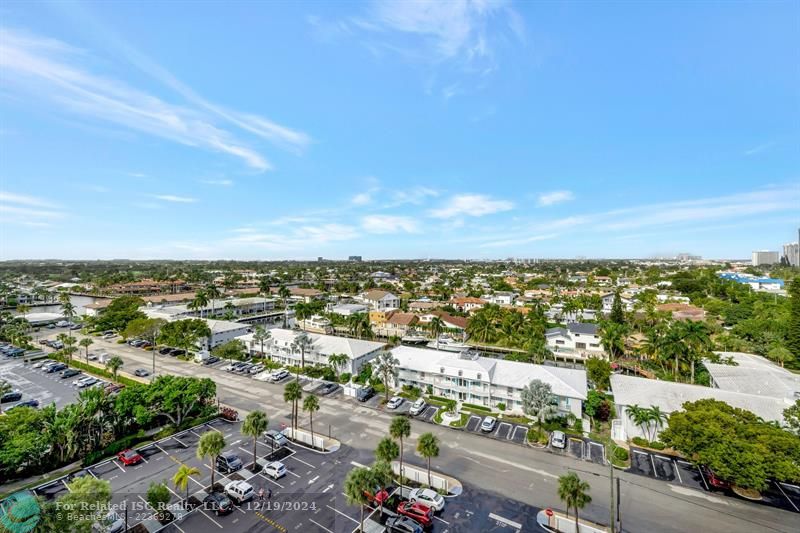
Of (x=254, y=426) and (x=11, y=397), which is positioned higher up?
(x=254, y=426)

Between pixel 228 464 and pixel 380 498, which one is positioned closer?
pixel 380 498

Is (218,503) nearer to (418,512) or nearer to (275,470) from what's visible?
(275,470)

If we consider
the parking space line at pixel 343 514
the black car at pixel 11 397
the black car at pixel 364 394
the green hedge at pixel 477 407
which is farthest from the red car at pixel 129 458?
the green hedge at pixel 477 407

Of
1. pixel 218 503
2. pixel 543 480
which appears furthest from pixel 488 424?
pixel 218 503

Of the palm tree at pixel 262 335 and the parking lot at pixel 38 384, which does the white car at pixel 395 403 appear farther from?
the parking lot at pixel 38 384

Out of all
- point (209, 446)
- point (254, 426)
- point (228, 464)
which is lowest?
point (228, 464)

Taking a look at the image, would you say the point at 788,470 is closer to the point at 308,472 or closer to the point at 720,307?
the point at 308,472

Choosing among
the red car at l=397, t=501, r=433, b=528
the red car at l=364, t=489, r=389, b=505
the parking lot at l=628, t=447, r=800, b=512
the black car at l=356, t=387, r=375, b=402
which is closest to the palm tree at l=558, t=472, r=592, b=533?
the red car at l=397, t=501, r=433, b=528

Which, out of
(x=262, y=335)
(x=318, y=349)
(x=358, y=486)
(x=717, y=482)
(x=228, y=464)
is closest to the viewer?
(x=358, y=486)
